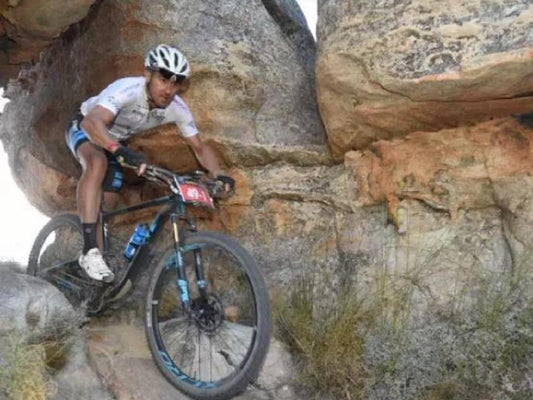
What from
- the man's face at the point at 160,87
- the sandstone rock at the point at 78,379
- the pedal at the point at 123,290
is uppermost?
the man's face at the point at 160,87

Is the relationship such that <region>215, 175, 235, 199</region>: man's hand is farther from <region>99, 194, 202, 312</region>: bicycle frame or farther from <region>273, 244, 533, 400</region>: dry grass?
<region>273, 244, 533, 400</region>: dry grass

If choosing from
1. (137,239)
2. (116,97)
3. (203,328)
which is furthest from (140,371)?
(116,97)

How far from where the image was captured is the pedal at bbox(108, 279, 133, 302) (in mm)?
5411

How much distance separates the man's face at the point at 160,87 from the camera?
5.21m

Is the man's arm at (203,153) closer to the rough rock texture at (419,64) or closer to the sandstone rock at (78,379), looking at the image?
the rough rock texture at (419,64)

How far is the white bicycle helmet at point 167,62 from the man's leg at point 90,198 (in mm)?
857

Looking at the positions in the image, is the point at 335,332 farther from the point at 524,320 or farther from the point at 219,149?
the point at 219,149

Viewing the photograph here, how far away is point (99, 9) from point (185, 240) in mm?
2792

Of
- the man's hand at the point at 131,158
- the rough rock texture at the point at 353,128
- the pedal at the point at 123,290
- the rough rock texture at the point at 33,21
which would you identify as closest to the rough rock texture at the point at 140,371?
the rough rock texture at the point at 353,128

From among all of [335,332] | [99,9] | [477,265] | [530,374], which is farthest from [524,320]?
[99,9]

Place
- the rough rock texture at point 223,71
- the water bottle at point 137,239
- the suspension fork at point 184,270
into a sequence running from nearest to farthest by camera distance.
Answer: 1. the suspension fork at point 184,270
2. the water bottle at point 137,239
3. the rough rock texture at point 223,71

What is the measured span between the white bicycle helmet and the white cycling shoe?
1388 millimetres

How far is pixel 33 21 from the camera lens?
19.2 ft

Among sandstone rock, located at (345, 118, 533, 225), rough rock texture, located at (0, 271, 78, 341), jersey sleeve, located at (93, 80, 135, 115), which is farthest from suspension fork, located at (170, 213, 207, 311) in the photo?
sandstone rock, located at (345, 118, 533, 225)
